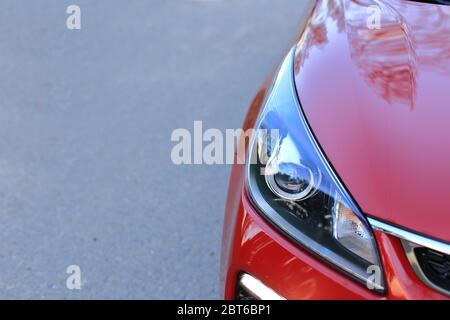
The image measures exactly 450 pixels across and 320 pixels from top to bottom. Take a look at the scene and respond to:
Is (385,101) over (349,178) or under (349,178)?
over

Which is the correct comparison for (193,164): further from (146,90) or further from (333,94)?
(333,94)

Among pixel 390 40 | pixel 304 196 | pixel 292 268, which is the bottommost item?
pixel 292 268

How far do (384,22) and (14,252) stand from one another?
1901 millimetres

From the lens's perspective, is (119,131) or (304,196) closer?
(304,196)

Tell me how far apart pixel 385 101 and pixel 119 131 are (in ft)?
6.63

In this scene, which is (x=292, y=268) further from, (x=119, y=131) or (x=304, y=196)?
(x=119, y=131)

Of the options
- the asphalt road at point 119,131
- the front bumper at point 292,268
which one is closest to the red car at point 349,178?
the front bumper at point 292,268

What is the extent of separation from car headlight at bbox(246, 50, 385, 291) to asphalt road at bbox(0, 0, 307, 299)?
942mm

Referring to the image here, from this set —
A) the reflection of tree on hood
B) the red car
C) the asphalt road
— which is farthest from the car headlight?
the asphalt road

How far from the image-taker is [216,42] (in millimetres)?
4320

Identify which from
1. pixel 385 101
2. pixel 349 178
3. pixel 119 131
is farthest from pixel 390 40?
pixel 119 131

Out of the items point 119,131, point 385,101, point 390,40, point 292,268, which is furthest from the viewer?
point 119,131

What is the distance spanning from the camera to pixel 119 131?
330cm

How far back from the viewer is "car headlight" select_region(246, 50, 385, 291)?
1.42 meters
